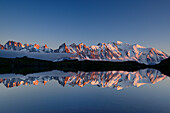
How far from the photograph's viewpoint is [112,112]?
59.5ft

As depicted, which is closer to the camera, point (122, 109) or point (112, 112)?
point (112, 112)

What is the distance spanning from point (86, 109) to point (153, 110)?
938cm

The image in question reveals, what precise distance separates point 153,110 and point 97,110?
25.8 ft

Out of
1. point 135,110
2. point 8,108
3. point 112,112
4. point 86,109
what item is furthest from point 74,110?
point 8,108

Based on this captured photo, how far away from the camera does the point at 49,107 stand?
2058cm

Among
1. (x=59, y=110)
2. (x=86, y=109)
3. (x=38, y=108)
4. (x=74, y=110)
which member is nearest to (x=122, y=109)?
(x=86, y=109)

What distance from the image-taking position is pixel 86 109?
19500 millimetres

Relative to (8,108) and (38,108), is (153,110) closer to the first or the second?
(38,108)

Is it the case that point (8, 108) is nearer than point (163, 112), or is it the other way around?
point (163, 112)

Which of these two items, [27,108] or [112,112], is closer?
[112,112]

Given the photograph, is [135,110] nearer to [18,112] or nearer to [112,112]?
[112,112]

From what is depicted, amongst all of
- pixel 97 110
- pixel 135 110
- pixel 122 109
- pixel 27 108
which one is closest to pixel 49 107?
pixel 27 108

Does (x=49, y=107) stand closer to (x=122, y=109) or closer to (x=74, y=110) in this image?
(x=74, y=110)

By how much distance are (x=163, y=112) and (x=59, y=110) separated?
14.1 m
